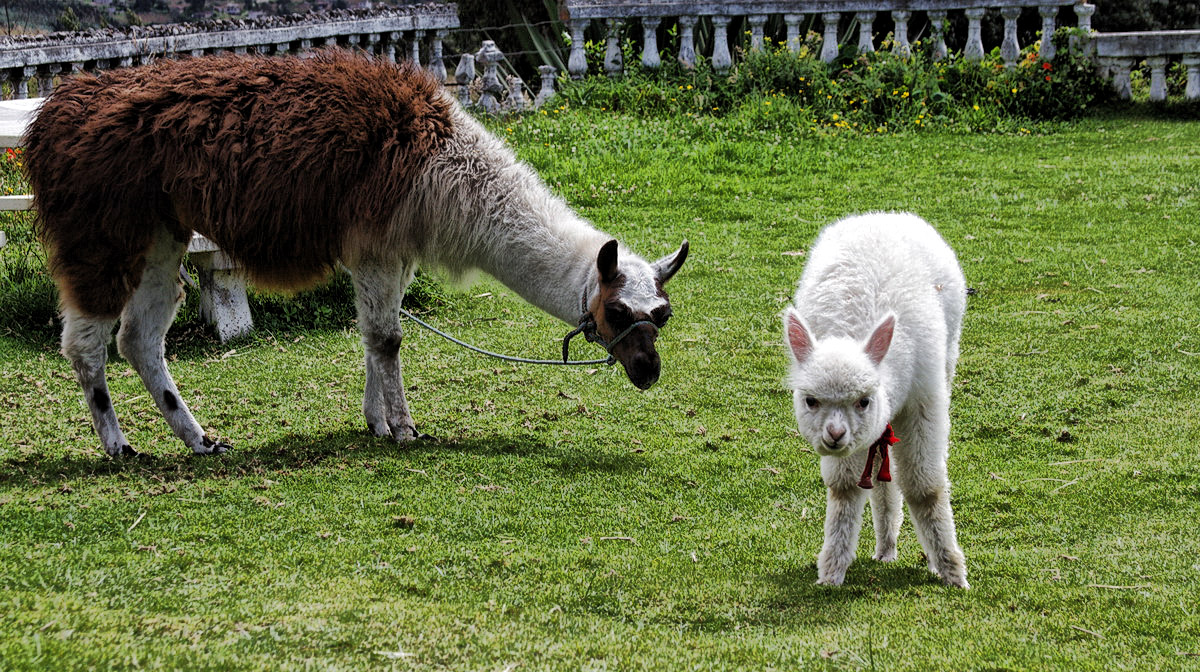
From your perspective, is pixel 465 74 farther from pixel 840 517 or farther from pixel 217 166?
pixel 840 517

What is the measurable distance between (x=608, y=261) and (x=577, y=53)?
9.92 meters

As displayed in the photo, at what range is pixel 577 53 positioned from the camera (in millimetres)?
15281

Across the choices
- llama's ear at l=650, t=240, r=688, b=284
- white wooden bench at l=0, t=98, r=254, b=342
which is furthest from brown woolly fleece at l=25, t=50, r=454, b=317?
white wooden bench at l=0, t=98, r=254, b=342

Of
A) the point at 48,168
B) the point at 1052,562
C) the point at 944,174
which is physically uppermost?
the point at 48,168

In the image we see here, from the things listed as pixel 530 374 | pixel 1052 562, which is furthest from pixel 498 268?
pixel 1052 562

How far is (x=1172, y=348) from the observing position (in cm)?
769

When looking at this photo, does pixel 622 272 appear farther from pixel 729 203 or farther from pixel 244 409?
pixel 729 203

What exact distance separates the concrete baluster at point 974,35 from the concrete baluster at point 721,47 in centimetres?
301

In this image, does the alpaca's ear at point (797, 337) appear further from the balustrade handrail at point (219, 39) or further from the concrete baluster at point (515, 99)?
the concrete baluster at point (515, 99)

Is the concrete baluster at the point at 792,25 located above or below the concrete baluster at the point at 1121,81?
above

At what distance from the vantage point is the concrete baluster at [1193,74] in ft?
47.3

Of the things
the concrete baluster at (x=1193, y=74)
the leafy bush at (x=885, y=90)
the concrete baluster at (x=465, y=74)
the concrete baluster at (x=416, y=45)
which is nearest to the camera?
the leafy bush at (x=885, y=90)

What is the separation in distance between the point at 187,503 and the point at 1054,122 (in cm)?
1196

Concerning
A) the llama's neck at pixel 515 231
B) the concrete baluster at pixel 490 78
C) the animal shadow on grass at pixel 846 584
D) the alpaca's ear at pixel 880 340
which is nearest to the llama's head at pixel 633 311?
the llama's neck at pixel 515 231
